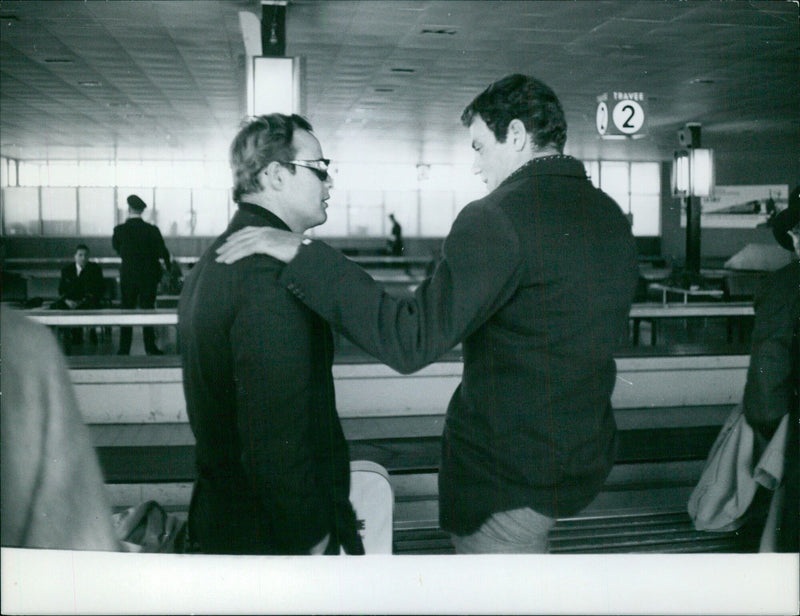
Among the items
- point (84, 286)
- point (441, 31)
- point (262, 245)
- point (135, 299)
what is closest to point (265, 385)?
point (262, 245)

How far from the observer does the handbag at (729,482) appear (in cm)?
193

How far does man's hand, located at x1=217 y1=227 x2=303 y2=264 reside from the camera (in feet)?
3.48

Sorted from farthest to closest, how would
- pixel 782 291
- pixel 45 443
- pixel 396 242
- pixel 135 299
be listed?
pixel 396 242 < pixel 135 299 < pixel 782 291 < pixel 45 443

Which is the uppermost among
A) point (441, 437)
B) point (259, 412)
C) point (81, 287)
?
point (259, 412)

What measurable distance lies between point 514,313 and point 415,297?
16 centimetres

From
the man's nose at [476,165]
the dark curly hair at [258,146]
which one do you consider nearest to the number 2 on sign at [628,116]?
the man's nose at [476,165]

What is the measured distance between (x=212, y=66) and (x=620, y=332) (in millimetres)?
8001

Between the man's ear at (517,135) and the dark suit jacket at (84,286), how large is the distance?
21.3 feet

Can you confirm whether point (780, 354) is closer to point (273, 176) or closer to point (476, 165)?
point (476, 165)

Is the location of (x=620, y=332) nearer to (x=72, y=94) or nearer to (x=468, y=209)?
(x=468, y=209)

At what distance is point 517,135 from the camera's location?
3.80 ft

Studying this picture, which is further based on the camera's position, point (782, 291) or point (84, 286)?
point (84, 286)

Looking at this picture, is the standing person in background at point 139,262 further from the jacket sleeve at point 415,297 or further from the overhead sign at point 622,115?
the overhead sign at point 622,115

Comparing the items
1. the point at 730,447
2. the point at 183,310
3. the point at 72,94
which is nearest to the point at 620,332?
the point at 183,310
